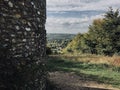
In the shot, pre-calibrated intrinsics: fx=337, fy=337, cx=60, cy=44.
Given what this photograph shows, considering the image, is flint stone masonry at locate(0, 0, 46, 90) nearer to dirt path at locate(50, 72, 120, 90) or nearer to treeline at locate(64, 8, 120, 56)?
dirt path at locate(50, 72, 120, 90)

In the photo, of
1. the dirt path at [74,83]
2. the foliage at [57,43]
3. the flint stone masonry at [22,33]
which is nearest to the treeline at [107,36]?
the foliage at [57,43]

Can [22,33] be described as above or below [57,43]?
above

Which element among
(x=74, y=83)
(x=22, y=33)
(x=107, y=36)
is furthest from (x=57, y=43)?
(x=22, y=33)

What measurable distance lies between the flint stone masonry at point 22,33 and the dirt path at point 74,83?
3.28 meters

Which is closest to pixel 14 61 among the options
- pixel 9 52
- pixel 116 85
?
pixel 9 52

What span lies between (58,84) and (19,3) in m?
5.45

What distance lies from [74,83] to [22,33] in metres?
5.90

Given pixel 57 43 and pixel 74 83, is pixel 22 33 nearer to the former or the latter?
pixel 74 83

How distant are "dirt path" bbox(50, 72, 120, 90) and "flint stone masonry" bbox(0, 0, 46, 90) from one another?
10.8 feet

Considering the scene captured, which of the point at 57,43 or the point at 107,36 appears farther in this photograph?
the point at 57,43

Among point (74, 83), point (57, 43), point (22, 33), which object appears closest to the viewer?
point (22, 33)

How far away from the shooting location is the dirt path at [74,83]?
11.9 metres

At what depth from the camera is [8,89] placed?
6508mm

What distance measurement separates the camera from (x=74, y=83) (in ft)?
41.9
